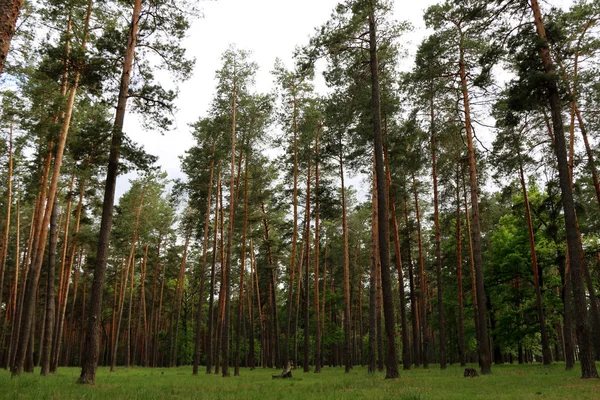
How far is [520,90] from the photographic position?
523 inches

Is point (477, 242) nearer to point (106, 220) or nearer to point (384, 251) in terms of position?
point (384, 251)

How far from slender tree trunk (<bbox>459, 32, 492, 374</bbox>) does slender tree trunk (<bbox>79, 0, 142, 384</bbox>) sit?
44.2 feet

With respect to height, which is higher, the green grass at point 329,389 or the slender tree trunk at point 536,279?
the slender tree trunk at point 536,279

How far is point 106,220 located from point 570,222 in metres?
14.8

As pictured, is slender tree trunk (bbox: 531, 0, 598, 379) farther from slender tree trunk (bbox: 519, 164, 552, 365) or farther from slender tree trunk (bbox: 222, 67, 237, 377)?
slender tree trunk (bbox: 222, 67, 237, 377)

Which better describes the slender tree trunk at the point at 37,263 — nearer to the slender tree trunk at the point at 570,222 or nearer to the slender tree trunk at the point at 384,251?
the slender tree trunk at the point at 384,251

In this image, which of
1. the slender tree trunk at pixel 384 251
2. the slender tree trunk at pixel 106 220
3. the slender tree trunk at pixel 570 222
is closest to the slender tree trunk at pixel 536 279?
the slender tree trunk at pixel 570 222

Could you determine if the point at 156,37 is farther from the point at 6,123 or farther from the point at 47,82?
the point at 6,123

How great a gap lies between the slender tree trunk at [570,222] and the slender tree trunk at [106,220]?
13.9 metres

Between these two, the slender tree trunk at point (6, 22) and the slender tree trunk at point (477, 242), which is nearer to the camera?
the slender tree trunk at point (6, 22)

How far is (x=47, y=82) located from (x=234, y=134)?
9444mm

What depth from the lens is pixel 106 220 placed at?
1237cm

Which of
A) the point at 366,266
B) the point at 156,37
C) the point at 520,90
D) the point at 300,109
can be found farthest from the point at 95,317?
the point at 366,266

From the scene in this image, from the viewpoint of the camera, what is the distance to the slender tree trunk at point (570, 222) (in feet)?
38.7
